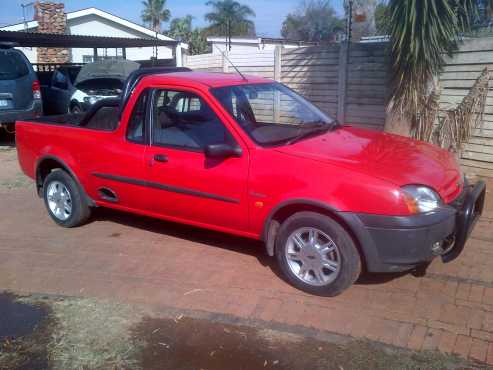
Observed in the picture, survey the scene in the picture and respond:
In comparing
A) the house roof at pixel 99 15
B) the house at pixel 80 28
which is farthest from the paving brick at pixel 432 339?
the house roof at pixel 99 15

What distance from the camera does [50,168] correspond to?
A: 19.7 ft

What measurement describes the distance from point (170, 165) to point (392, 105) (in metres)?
4.15

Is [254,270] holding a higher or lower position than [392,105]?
lower

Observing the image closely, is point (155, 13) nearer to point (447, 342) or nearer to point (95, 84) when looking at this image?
point (95, 84)

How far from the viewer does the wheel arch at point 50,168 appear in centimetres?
559

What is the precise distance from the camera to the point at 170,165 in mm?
4656

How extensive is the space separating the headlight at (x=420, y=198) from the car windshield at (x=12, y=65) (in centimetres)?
950

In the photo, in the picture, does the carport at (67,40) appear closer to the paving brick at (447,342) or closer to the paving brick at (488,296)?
the paving brick at (488,296)

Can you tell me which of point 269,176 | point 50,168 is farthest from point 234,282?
point 50,168

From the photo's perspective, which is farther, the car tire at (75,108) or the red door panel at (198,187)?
the car tire at (75,108)

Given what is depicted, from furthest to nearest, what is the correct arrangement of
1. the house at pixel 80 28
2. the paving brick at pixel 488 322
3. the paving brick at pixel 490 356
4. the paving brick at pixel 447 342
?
the house at pixel 80 28 < the paving brick at pixel 488 322 < the paving brick at pixel 447 342 < the paving brick at pixel 490 356

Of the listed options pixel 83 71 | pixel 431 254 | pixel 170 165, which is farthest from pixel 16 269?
pixel 83 71

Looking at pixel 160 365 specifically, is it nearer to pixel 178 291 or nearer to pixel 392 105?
pixel 178 291

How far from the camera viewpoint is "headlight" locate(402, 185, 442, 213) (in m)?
3.63
